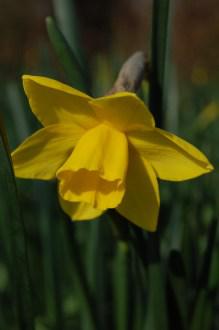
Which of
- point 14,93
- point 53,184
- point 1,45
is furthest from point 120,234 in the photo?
point 1,45

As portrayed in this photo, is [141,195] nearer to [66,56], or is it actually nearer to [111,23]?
[66,56]

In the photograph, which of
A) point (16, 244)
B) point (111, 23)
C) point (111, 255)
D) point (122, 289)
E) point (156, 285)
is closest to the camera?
point (16, 244)

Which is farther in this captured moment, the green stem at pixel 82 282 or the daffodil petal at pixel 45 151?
the green stem at pixel 82 282

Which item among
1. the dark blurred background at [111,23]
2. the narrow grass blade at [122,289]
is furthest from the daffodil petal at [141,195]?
the dark blurred background at [111,23]

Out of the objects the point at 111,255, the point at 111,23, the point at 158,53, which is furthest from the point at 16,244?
the point at 111,23

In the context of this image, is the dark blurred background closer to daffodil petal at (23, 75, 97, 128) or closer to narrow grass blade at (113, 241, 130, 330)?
narrow grass blade at (113, 241, 130, 330)

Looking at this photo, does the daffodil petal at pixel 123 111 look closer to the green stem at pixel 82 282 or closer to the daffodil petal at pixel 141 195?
the daffodil petal at pixel 141 195

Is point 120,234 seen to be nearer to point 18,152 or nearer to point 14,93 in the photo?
point 18,152
